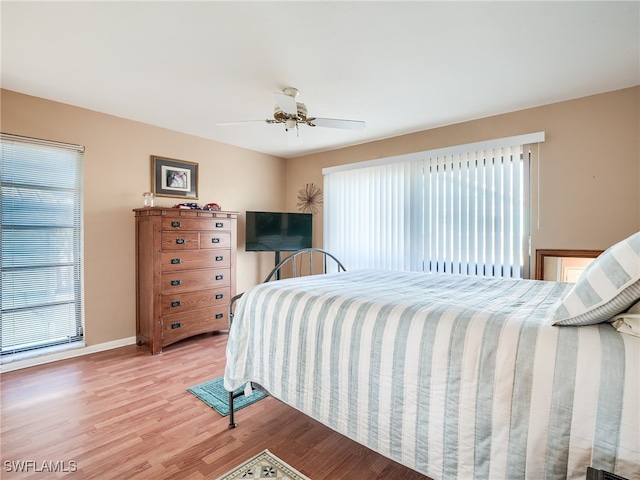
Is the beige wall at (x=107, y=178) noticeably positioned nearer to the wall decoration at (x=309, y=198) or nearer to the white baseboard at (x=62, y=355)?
the white baseboard at (x=62, y=355)

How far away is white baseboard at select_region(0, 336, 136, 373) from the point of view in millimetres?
2741

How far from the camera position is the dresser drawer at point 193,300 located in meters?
3.25

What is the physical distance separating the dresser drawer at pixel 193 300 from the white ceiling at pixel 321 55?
6.32 feet

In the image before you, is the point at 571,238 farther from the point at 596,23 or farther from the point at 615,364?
the point at 615,364

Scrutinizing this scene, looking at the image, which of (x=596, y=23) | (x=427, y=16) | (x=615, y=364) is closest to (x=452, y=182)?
(x=596, y=23)

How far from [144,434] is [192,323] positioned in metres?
1.64

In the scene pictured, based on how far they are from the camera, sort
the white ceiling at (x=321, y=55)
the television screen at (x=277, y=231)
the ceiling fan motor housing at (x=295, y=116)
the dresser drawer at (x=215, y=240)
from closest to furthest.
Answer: the white ceiling at (x=321, y=55), the ceiling fan motor housing at (x=295, y=116), the dresser drawer at (x=215, y=240), the television screen at (x=277, y=231)

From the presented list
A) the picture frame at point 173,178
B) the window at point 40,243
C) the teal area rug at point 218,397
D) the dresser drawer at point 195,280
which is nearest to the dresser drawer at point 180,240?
the dresser drawer at point 195,280

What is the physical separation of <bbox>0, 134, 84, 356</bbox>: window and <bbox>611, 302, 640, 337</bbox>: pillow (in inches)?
157

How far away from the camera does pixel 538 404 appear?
98cm

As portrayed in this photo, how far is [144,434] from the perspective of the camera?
Result: 73.7 inches

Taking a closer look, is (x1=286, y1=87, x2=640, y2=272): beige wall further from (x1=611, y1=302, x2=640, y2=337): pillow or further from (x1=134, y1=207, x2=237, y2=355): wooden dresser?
(x1=134, y1=207, x2=237, y2=355): wooden dresser

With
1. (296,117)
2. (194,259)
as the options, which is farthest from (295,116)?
(194,259)

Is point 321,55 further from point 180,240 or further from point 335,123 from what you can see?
point 180,240
